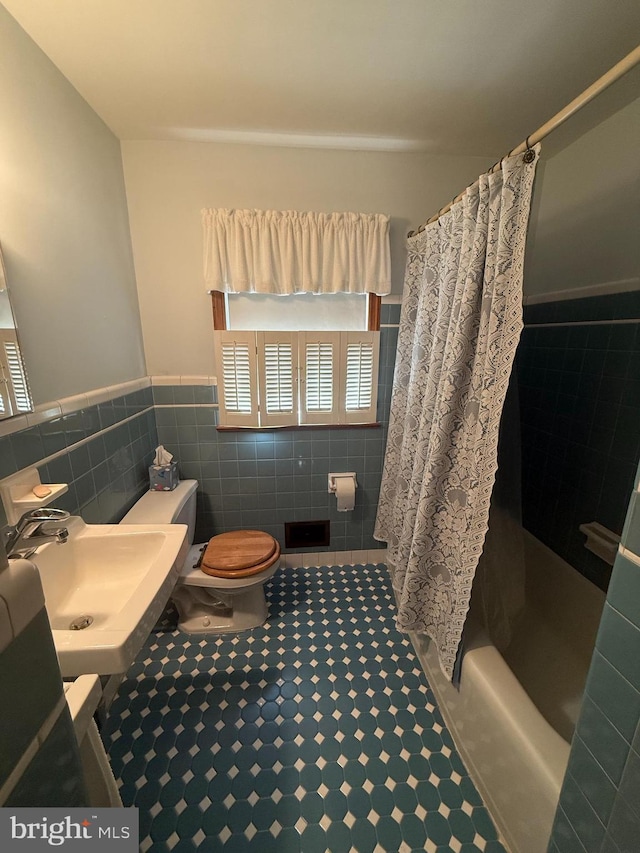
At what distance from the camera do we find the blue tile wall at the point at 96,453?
1.04m

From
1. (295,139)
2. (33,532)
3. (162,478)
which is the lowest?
(162,478)

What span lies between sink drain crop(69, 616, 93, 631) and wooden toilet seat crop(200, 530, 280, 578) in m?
0.58

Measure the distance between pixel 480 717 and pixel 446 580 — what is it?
0.40 meters

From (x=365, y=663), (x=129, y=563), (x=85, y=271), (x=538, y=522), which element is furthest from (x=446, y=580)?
(x=85, y=271)

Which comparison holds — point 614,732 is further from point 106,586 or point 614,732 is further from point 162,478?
point 162,478

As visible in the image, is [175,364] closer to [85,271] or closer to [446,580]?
[85,271]

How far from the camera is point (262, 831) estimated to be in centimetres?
101

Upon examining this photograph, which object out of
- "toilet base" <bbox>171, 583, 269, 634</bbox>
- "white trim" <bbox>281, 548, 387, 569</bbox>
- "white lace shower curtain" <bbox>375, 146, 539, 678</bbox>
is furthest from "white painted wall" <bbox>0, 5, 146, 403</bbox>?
"white trim" <bbox>281, 548, 387, 569</bbox>

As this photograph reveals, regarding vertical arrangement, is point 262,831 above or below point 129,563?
below

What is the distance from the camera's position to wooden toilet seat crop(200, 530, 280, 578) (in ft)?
5.16

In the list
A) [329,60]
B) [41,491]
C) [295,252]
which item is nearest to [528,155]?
[329,60]

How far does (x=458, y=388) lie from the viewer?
1.15 metres

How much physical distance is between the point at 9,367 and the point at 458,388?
4.54 ft

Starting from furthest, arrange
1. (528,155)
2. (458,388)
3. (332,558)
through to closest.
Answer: (332,558), (458,388), (528,155)
